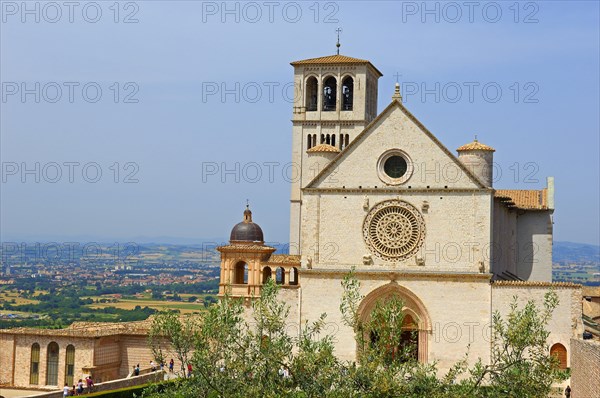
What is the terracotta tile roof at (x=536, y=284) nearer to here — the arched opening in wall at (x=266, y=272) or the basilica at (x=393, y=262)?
the basilica at (x=393, y=262)

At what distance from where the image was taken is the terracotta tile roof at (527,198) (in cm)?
5106

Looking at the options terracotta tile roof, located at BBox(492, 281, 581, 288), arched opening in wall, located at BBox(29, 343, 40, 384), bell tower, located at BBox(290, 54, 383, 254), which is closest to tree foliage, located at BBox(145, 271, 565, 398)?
terracotta tile roof, located at BBox(492, 281, 581, 288)

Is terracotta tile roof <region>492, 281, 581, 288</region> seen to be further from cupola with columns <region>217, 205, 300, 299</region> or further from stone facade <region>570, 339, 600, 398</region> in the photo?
stone facade <region>570, 339, 600, 398</region>

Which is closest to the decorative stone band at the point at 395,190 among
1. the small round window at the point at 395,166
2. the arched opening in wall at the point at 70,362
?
the small round window at the point at 395,166

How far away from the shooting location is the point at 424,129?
147 feet

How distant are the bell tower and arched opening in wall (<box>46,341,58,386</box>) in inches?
645

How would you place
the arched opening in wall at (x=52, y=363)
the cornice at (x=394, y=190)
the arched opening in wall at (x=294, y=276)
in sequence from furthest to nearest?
1. the arched opening in wall at (x=294, y=276)
2. the arched opening in wall at (x=52, y=363)
3. the cornice at (x=394, y=190)

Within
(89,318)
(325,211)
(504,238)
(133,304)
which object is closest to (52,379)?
(325,211)

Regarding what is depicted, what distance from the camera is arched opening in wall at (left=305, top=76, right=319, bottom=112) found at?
2256 inches

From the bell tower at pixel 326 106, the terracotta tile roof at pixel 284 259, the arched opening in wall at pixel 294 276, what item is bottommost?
the arched opening in wall at pixel 294 276

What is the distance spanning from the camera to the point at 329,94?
57.7 metres

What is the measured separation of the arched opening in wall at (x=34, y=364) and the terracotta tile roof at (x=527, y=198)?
77.4 ft

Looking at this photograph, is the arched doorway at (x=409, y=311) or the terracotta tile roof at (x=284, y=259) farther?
Result: the terracotta tile roof at (x=284, y=259)

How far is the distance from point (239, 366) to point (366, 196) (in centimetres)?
1914
